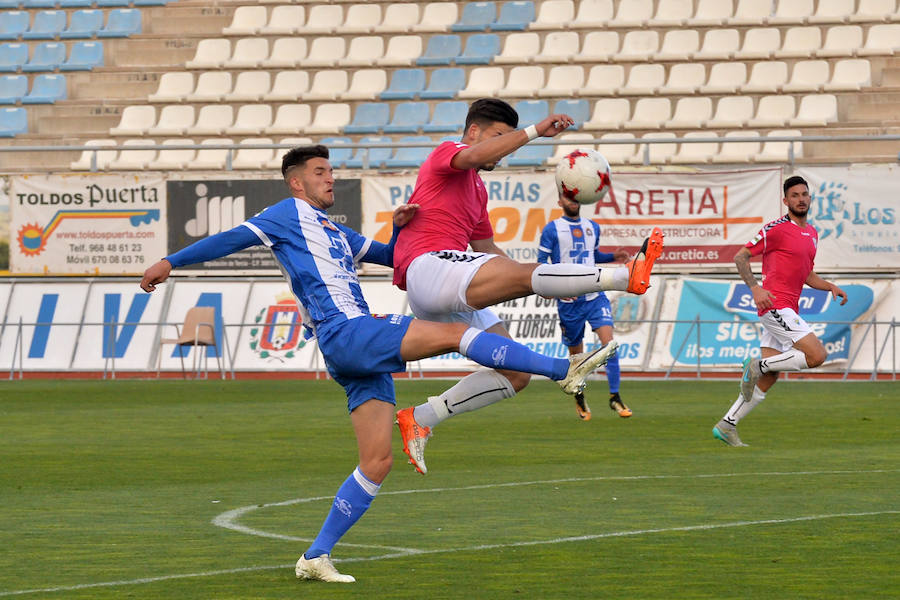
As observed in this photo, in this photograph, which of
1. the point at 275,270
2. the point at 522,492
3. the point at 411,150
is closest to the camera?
the point at 522,492

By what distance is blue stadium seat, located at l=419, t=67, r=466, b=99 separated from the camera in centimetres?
3009

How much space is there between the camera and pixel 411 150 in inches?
1128

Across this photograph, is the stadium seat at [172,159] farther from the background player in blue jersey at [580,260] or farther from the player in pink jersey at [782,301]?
the player in pink jersey at [782,301]

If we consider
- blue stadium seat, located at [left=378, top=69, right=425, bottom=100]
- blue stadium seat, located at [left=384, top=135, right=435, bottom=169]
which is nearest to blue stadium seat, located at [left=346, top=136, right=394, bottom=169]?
blue stadium seat, located at [left=384, top=135, right=435, bottom=169]

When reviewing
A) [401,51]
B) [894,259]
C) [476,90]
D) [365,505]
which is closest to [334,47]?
[401,51]

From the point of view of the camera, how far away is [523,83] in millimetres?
29781

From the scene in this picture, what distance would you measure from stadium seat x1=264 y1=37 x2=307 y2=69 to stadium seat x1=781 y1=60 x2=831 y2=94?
1016cm

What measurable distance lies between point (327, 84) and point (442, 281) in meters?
23.7

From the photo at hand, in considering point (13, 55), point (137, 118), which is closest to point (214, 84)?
point (137, 118)

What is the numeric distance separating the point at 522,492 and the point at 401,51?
A: 22.1m

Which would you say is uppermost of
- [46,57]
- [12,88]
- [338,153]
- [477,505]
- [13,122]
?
[46,57]

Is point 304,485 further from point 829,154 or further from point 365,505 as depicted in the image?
point 829,154

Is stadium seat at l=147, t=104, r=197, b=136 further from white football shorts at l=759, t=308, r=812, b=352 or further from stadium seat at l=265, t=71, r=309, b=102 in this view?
white football shorts at l=759, t=308, r=812, b=352

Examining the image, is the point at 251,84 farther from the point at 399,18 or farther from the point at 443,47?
the point at 443,47
